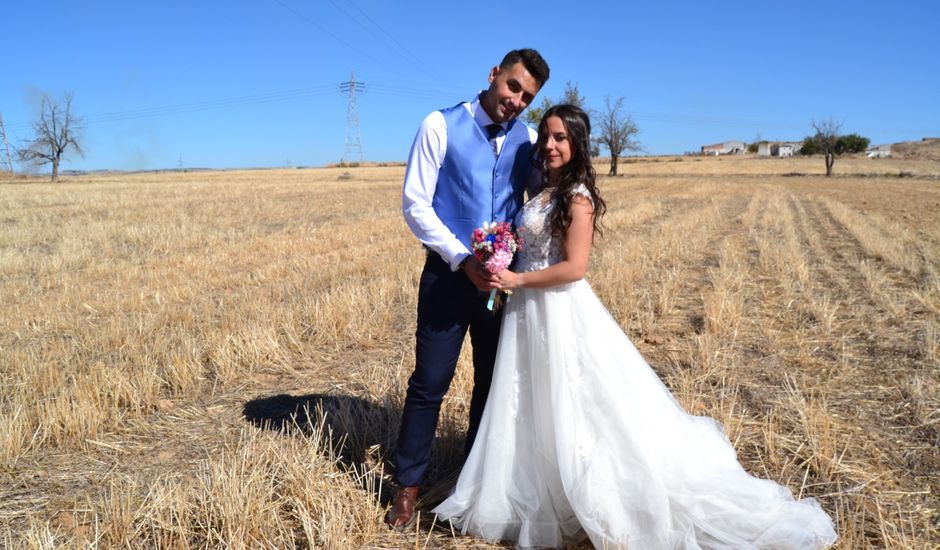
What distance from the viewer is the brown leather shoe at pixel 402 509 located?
2.98 meters

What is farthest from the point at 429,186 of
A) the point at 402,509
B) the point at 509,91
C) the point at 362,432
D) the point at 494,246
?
the point at 362,432

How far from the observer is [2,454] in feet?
11.3

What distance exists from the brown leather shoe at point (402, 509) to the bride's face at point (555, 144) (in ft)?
5.71

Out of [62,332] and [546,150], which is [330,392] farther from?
[62,332]

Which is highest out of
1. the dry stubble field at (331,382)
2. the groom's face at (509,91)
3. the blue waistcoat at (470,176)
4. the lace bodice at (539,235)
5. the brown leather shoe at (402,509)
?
the groom's face at (509,91)

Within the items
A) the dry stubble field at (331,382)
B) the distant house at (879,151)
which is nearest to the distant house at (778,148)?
the distant house at (879,151)

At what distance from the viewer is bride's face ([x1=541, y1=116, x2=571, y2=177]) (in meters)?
2.81

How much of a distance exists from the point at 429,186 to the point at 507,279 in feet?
1.90

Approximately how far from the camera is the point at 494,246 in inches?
107

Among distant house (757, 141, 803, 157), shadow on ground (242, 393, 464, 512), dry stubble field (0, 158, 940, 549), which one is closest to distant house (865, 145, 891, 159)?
distant house (757, 141, 803, 157)

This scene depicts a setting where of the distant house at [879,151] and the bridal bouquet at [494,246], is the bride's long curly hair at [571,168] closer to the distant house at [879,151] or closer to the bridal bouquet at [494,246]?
the bridal bouquet at [494,246]

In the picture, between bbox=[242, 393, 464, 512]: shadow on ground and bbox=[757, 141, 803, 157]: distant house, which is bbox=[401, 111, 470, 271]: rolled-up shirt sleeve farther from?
bbox=[757, 141, 803, 157]: distant house

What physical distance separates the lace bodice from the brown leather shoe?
1.25m

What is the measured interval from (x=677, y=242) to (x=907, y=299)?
187 inches
